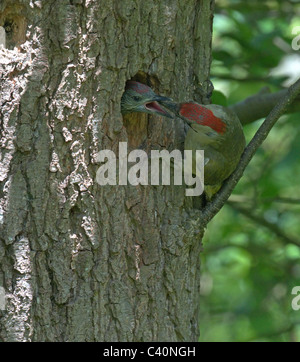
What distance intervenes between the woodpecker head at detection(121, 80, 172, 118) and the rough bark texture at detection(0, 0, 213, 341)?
0.12 meters

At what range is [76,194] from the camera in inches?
109

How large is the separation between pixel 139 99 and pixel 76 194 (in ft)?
2.15

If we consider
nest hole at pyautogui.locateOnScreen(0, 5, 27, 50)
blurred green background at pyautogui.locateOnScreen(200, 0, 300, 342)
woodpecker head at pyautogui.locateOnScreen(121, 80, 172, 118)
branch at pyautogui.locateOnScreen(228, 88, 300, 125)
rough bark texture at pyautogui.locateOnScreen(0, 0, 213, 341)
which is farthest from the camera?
blurred green background at pyautogui.locateOnScreen(200, 0, 300, 342)

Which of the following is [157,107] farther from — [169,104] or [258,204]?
[258,204]

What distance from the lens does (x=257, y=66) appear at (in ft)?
15.9

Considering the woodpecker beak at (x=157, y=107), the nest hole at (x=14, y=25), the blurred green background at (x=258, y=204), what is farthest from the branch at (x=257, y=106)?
the nest hole at (x=14, y=25)

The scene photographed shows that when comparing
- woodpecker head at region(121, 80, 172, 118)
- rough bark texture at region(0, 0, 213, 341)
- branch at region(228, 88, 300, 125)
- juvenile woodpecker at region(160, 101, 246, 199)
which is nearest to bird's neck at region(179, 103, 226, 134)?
juvenile woodpecker at region(160, 101, 246, 199)

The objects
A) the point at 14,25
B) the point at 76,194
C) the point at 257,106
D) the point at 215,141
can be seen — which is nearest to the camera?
the point at 76,194

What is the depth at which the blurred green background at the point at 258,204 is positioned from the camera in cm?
484

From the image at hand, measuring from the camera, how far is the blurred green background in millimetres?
4836

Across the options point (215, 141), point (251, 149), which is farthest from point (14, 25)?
point (251, 149)

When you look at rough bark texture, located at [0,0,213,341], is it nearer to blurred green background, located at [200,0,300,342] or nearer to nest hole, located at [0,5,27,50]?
nest hole, located at [0,5,27,50]
